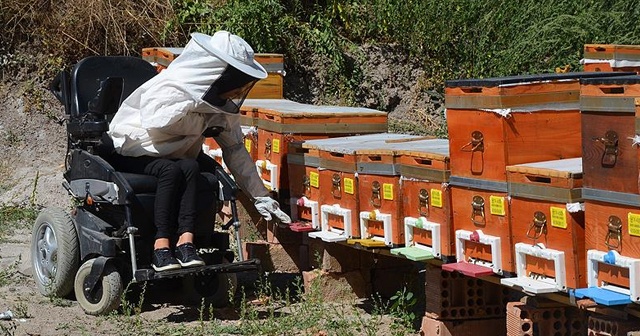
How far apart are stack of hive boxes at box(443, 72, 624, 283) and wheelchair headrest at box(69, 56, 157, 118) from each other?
231cm

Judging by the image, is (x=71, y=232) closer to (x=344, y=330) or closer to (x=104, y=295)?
(x=104, y=295)

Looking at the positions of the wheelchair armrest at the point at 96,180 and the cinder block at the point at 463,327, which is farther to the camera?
the wheelchair armrest at the point at 96,180

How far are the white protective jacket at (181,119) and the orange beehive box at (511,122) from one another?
5.34 ft

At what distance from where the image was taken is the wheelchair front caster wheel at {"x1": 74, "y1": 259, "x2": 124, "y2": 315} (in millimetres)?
6730

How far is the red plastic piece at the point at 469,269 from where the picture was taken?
5453 millimetres

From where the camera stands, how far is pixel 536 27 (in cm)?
1195

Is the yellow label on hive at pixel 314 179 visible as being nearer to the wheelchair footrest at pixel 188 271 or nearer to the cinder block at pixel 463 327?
the wheelchair footrest at pixel 188 271

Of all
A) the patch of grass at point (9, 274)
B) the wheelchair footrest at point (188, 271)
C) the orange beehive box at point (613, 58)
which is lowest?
the patch of grass at point (9, 274)

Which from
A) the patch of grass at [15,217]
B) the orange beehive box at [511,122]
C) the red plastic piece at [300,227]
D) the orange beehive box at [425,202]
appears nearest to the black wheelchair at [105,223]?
the red plastic piece at [300,227]

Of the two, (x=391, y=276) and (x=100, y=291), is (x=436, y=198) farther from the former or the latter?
(x=100, y=291)

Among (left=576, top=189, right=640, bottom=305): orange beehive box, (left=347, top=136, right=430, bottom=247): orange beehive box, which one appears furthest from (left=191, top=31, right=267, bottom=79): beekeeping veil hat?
(left=576, top=189, right=640, bottom=305): orange beehive box

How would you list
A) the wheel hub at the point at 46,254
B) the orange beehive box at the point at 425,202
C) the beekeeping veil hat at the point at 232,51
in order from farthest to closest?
the wheel hub at the point at 46,254, the beekeeping veil hat at the point at 232,51, the orange beehive box at the point at 425,202

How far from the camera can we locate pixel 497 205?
539cm

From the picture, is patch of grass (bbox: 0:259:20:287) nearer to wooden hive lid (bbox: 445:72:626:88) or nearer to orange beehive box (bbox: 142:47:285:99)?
orange beehive box (bbox: 142:47:285:99)
